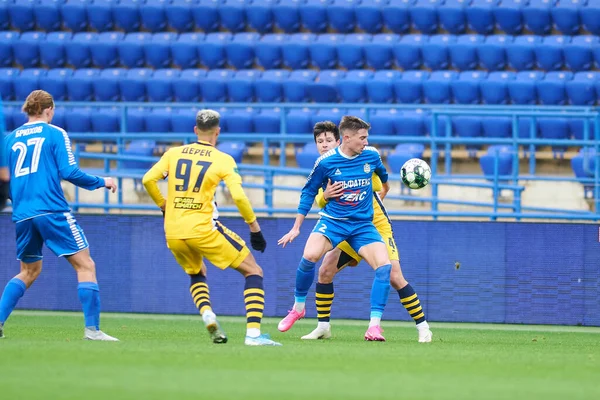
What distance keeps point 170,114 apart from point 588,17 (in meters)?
7.29

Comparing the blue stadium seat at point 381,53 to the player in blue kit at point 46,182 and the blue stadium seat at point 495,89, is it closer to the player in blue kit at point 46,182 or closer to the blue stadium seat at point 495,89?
the blue stadium seat at point 495,89

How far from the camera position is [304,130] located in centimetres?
1692

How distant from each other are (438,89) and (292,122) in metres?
2.44

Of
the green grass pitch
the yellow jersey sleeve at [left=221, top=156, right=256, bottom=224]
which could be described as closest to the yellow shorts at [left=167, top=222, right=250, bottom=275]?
the yellow jersey sleeve at [left=221, top=156, right=256, bottom=224]

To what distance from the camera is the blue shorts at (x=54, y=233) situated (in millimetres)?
8281

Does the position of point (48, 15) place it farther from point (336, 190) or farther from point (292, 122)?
point (336, 190)

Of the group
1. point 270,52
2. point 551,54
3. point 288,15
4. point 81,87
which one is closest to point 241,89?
point 270,52

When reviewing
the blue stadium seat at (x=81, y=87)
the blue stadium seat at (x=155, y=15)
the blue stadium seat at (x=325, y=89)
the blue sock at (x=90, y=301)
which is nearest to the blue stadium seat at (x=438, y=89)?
the blue stadium seat at (x=325, y=89)

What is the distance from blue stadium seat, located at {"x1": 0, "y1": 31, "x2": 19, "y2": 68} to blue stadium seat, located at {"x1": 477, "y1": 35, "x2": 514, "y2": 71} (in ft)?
29.1

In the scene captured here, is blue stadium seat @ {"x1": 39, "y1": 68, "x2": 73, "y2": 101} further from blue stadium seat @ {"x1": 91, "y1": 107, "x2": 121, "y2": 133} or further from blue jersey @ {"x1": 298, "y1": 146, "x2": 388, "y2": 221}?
blue jersey @ {"x1": 298, "y1": 146, "x2": 388, "y2": 221}

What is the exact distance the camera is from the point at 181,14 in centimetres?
2016

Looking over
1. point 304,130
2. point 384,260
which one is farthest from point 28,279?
point 304,130

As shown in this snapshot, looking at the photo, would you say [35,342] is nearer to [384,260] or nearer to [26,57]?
[384,260]

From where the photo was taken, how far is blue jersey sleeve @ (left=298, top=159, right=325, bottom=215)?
354 inches
